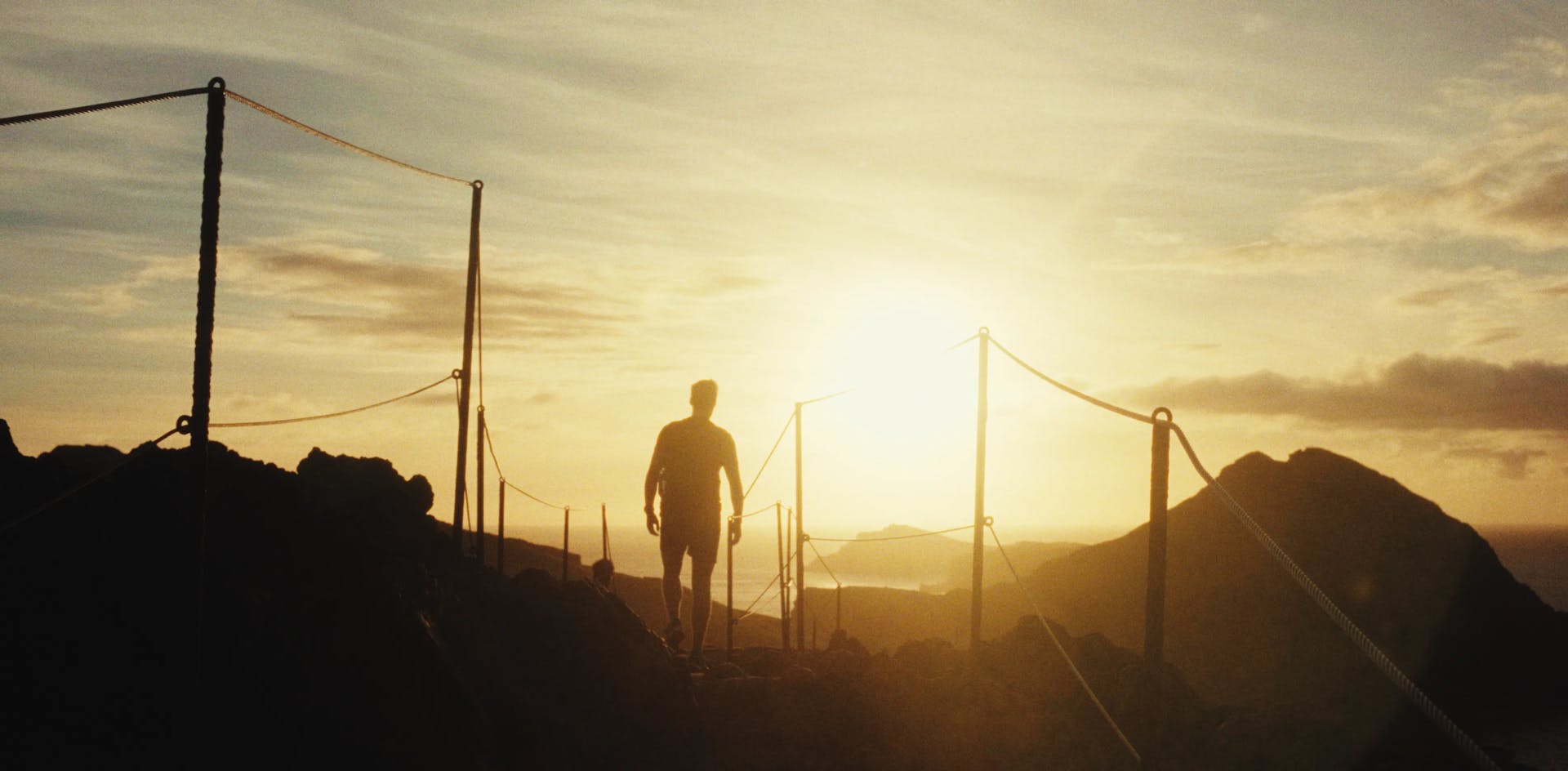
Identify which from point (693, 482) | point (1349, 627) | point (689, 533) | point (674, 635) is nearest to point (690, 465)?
point (693, 482)

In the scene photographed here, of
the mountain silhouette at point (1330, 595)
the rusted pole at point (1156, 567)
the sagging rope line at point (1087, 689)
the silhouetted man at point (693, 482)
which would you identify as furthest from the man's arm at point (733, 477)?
the mountain silhouette at point (1330, 595)

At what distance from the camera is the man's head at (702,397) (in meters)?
10.1

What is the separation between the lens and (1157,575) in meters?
6.73

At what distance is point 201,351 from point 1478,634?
90.4ft

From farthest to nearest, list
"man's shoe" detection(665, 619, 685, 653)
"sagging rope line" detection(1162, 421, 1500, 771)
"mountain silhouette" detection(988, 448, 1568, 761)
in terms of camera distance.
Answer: "mountain silhouette" detection(988, 448, 1568, 761), "man's shoe" detection(665, 619, 685, 653), "sagging rope line" detection(1162, 421, 1500, 771)

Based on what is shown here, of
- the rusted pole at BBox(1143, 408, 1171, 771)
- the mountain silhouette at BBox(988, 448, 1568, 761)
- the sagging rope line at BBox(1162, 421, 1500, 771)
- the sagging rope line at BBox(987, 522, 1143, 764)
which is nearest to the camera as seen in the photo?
the sagging rope line at BBox(1162, 421, 1500, 771)

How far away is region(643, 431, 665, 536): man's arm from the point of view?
1014 centimetres

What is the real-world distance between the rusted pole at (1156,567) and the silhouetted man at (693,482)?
4.14m

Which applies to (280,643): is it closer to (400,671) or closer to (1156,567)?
(400,671)

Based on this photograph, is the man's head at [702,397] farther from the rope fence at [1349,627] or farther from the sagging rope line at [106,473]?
the sagging rope line at [106,473]

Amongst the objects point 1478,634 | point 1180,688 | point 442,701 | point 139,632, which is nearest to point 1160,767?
point 1180,688

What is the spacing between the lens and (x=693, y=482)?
33.0 ft

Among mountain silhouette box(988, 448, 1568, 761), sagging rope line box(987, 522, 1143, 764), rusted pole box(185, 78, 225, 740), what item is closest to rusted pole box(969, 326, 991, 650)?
sagging rope line box(987, 522, 1143, 764)

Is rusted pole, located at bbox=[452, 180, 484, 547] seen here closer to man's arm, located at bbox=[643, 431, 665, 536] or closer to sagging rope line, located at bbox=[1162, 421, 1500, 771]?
man's arm, located at bbox=[643, 431, 665, 536]
